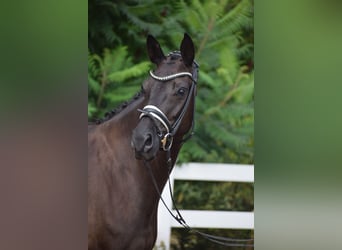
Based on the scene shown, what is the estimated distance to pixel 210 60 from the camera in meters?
1.84

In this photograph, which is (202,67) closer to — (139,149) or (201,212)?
(139,149)

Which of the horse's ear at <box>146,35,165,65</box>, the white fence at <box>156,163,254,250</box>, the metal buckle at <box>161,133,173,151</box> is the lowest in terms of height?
the white fence at <box>156,163,254,250</box>

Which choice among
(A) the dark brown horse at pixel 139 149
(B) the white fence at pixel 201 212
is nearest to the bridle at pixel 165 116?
(A) the dark brown horse at pixel 139 149

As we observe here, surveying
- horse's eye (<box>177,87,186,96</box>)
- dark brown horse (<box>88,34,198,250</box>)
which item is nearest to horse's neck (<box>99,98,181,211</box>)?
dark brown horse (<box>88,34,198,250</box>)

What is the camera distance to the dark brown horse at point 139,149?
5.83ft

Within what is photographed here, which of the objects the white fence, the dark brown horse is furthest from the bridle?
the white fence

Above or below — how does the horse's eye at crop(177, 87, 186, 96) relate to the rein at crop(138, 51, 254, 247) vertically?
above

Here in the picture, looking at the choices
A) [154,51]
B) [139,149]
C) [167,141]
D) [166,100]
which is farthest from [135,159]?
[154,51]

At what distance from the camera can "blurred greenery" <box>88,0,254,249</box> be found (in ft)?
5.86

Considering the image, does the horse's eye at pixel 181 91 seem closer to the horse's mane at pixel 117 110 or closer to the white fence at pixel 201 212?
the horse's mane at pixel 117 110

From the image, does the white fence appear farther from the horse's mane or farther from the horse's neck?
the horse's mane
